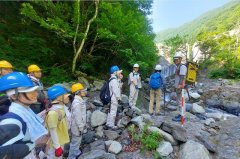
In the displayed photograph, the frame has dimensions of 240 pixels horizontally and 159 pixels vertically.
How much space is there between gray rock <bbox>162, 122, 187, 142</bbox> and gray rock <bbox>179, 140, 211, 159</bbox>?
7.4 inches

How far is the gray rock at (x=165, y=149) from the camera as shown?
586 centimetres

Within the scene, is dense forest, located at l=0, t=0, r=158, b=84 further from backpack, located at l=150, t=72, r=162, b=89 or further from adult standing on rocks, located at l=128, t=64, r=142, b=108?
backpack, located at l=150, t=72, r=162, b=89

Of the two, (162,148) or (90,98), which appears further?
(90,98)

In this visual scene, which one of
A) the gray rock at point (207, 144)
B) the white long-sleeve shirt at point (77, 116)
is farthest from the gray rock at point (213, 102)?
the white long-sleeve shirt at point (77, 116)

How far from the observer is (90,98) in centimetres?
1019

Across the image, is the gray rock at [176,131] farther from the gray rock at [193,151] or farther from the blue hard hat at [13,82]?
the blue hard hat at [13,82]

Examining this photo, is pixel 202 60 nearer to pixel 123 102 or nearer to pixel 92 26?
pixel 92 26

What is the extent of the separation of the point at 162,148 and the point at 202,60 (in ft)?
103

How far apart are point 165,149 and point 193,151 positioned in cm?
66

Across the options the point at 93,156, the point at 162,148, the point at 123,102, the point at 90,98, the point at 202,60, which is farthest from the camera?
the point at 202,60

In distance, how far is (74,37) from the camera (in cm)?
1134

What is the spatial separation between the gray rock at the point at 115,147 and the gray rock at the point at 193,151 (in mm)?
1495

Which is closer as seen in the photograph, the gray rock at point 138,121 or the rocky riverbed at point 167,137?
the rocky riverbed at point 167,137

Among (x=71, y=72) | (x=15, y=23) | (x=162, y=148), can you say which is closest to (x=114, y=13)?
(x=71, y=72)
